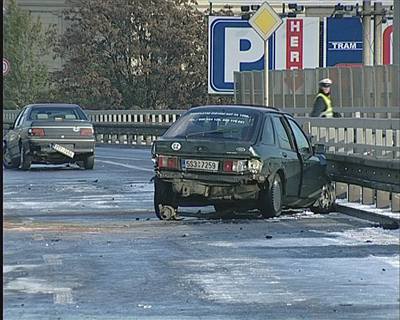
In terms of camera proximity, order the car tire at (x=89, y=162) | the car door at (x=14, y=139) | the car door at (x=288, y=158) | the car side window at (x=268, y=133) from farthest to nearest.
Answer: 1. the car door at (x=14, y=139)
2. the car tire at (x=89, y=162)
3. the car door at (x=288, y=158)
4. the car side window at (x=268, y=133)

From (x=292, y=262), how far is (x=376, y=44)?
25.0 meters

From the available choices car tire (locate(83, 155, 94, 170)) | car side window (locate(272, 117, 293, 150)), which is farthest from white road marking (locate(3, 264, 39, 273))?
car tire (locate(83, 155, 94, 170))

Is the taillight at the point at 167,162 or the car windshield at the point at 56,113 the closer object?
the taillight at the point at 167,162

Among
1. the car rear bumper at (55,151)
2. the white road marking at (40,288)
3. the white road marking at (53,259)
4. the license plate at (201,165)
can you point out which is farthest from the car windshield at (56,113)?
the white road marking at (40,288)

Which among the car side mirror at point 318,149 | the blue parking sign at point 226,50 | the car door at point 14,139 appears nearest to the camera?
the car side mirror at point 318,149

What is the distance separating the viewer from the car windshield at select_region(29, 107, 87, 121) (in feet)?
87.3

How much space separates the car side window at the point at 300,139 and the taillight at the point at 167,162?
2.01 m

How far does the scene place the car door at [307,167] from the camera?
53.1 feet

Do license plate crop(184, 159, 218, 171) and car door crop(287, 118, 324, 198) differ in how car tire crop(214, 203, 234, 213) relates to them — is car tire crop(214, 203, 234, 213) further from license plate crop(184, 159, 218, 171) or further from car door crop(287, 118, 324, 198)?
license plate crop(184, 159, 218, 171)

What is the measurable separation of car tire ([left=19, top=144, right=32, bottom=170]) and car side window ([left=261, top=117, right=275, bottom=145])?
36.5 ft

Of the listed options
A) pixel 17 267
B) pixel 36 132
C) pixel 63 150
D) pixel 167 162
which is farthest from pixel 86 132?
pixel 17 267

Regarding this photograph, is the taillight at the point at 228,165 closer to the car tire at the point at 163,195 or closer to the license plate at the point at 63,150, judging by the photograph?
the car tire at the point at 163,195

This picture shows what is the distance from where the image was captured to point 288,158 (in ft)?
51.9

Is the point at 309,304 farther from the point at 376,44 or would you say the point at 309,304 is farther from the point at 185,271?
the point at 376,44
